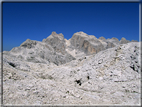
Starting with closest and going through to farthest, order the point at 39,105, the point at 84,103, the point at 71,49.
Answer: the point at 39,105 → the point at 84,103 → the point at 71,49

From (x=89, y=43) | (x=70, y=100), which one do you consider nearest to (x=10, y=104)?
(x=70, y=100)

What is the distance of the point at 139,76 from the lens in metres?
8.98

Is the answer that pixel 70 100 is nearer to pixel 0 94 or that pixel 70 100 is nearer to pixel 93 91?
pixel 93 91

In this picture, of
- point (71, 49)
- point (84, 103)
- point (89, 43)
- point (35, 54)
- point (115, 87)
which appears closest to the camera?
point (84, 103)

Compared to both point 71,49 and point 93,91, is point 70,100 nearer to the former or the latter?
point 93,91

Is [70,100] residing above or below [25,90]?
below

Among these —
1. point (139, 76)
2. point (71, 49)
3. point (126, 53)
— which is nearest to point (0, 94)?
point (139, 76)

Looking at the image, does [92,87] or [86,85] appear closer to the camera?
[92,87]

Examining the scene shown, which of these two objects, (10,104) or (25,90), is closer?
(10,104)

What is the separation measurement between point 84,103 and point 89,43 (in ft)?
303

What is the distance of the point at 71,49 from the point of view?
10569 cm

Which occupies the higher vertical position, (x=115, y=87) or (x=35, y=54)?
(x=35, y=54)

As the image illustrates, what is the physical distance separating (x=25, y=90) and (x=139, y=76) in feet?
33.0

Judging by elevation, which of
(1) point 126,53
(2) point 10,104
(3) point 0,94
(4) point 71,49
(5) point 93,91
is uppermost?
(4) point 71,49
